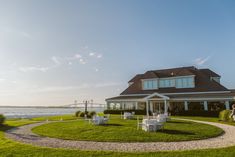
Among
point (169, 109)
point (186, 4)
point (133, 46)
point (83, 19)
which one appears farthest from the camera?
point (169, 109)

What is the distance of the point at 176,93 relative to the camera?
34.2 meters

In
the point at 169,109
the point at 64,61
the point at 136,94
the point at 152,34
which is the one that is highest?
the point at 152,34

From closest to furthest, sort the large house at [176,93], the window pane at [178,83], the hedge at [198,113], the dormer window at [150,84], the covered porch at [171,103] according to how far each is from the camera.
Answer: the hedge at [198,113]
the covered porch at [171,103]
the large house at [176,93]
the window pane at [178,83]
the dormer window at [150,84]

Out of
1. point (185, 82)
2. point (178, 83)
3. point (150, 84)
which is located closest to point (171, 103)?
point (178, 83)

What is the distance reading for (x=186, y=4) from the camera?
1733 cm

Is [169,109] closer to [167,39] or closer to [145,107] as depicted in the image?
[145,107]

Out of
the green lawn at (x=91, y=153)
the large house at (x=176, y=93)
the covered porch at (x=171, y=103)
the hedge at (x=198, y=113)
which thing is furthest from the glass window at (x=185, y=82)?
the green lawn at (x=91, y=153)

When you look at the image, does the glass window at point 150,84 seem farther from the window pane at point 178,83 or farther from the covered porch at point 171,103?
the window pane at point 178,83

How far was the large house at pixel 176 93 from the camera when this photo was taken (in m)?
30.1

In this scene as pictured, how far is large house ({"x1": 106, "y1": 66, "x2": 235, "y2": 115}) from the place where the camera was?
Answer: 30.1 metres

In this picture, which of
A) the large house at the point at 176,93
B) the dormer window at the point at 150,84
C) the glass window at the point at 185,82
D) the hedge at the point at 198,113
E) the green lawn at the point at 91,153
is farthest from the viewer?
the dormer window at the point at 150,84

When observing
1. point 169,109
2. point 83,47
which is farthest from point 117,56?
point 169,109

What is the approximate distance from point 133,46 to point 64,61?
9853mm

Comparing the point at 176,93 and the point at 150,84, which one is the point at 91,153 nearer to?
the point at 176,93
